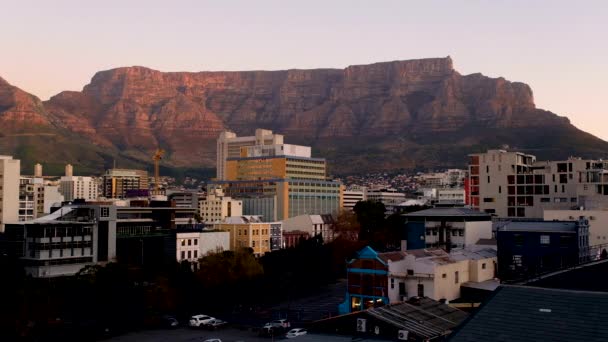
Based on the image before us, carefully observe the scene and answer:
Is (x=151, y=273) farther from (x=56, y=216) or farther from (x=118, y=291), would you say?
(x=56, y=216)

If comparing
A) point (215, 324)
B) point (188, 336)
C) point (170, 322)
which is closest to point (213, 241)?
point (170, 322)

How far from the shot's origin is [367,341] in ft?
133

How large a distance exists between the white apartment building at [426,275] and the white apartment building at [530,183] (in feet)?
133

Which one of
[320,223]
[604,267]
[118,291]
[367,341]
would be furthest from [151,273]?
[320,223]

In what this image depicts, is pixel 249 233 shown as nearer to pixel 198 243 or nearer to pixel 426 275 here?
pixel 198 243

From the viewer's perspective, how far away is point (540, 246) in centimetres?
6819

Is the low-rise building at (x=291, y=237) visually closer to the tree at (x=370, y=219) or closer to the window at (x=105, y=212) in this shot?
the tree at (x=370, y=219)

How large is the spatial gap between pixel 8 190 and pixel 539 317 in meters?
109

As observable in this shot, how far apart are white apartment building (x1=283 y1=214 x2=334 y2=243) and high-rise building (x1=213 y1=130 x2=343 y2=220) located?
1146 inches

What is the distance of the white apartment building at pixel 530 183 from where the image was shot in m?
98.9

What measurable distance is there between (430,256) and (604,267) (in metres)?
22.2

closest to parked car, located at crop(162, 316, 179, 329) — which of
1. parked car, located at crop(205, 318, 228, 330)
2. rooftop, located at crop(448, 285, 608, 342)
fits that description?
parked car, located at crop(205, 318, 228, 330)

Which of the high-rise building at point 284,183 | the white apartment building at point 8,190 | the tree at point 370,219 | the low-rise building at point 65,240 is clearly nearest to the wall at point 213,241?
the low-rise building at point 65,240

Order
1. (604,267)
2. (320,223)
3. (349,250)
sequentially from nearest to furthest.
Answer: (604,267), (349,250), (320,223)
